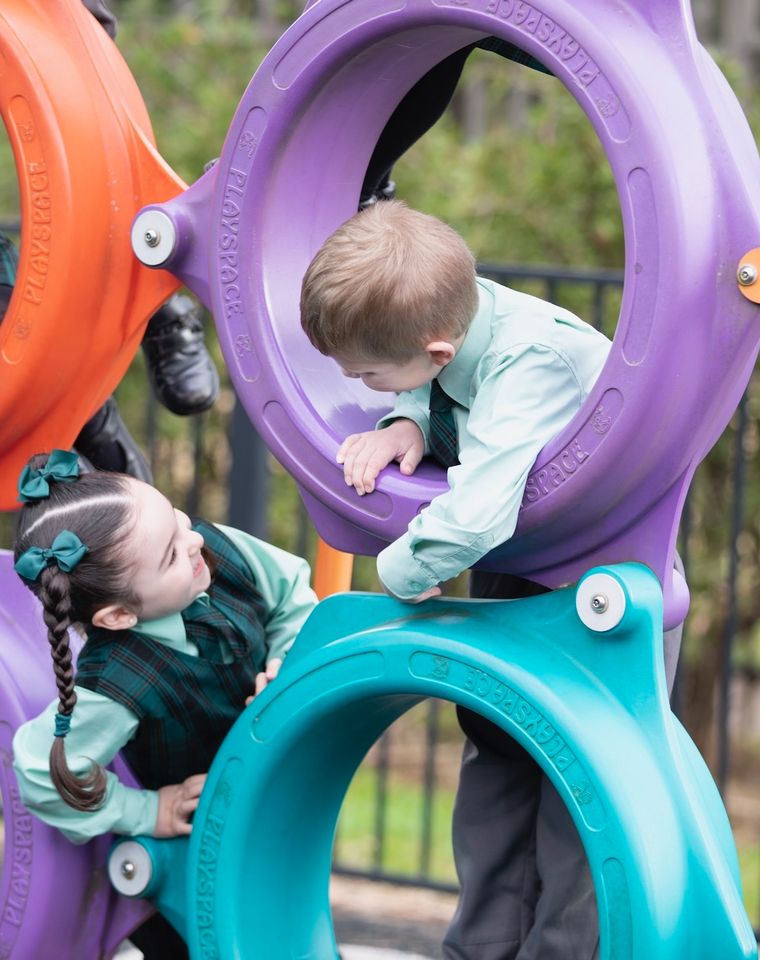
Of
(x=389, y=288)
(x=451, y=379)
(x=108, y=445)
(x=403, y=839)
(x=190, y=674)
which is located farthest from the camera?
(x=403, y=839)

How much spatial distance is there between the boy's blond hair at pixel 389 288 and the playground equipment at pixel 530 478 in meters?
0.21

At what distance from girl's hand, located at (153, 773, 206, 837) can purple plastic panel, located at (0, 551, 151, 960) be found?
0.38 feet

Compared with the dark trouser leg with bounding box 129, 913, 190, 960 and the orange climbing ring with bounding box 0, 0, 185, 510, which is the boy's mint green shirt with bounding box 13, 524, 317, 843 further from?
the orange climbing ring with bounding box 0, 0, 185, 510

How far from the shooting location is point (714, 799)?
193 centimetres

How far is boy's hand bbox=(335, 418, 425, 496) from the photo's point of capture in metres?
2.07

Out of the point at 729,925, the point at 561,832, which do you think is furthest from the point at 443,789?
the point at 729,925

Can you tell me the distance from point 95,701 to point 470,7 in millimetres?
1080

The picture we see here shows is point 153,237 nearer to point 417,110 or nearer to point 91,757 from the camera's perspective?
point 417,110

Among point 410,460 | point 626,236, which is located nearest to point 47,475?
point 410,460

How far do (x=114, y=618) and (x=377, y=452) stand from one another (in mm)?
455

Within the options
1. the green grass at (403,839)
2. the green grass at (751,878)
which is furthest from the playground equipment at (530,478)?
the green grass at (751,878)

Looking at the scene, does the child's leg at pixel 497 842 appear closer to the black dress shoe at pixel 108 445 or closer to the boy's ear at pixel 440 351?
the boy's ear at pixel 440 351

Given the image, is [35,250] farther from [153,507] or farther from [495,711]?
[495,711]

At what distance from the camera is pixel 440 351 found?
6.43 feet
